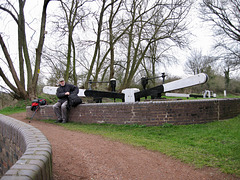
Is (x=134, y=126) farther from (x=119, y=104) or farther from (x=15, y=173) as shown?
(x=15, y=173)

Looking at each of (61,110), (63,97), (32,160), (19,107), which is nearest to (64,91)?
(63,97)

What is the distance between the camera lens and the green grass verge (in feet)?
10.7

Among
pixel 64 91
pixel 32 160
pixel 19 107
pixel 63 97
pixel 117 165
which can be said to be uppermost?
pixel 64 91

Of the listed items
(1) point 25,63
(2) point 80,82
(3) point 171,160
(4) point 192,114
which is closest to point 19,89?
(1) point 25,63

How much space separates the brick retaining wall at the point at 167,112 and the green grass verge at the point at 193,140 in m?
0.24

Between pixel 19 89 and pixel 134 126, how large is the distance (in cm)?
1111

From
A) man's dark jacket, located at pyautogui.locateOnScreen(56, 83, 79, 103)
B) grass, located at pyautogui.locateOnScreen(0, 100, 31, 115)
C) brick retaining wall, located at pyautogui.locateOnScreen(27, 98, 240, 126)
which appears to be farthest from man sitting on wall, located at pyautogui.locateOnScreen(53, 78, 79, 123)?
grass, located at pyautogui.locateOnScreen(0, 100, 31, 115)

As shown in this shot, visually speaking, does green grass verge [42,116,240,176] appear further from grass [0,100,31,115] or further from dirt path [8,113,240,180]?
grass [0,100,31,115]

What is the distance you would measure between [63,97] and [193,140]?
4.98m

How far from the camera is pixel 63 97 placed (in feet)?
25.6

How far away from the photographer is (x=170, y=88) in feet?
24.3

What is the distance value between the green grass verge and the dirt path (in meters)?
0.23

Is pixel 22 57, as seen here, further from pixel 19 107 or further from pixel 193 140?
pixel 193 140

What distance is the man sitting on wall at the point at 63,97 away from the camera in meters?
7.65
